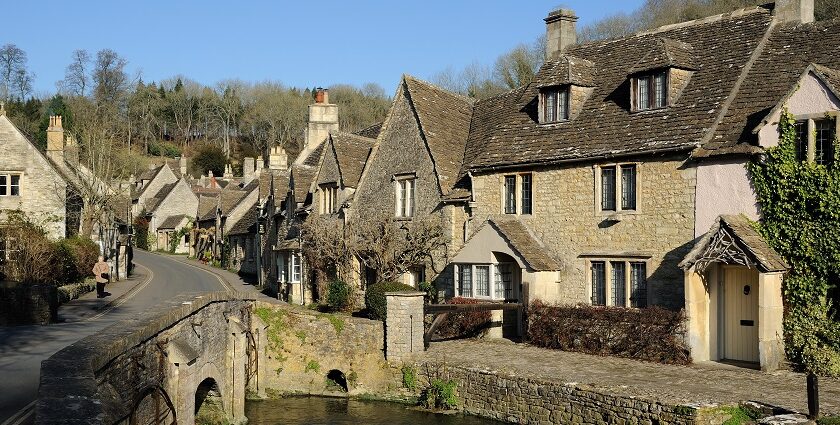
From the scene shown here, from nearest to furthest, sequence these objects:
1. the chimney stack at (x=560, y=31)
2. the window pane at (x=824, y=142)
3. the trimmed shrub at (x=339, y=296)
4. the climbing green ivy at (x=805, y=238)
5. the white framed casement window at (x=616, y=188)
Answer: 1. the climbing green ivy at (x=805, y=238)
2. the window pane at (x=824, y=142)
3. the white framed casement window at (x=616, y=188)
4. the chimney stack at (x=560, y=31)
5. the trimmed shrub at (x=339, y=296)

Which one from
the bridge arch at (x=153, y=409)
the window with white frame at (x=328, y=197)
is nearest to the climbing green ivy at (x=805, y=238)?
the bridge arch at (x=153, y=409)

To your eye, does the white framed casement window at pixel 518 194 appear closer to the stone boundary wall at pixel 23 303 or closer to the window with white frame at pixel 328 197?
the window with white frame at pixel 328 197

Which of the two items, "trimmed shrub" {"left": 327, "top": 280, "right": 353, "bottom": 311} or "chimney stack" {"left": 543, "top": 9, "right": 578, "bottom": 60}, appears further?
"trimmed shrub" {"left": 327, "top": 280, "right": 353, "bottom": 311}

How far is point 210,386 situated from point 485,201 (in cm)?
1167

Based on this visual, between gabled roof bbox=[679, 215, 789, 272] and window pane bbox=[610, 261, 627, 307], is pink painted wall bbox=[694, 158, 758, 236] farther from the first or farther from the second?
window pane bbox=[610, 261, 627, 307]

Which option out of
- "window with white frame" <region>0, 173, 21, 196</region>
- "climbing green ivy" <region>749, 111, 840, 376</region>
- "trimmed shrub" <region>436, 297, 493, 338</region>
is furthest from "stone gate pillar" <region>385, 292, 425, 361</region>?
"window with white frame" <region>0, 173, 21, 196</region>

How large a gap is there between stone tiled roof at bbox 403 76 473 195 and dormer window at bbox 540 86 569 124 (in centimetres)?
415

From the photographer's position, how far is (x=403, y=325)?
23234 millimetres

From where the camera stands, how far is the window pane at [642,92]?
24922mm

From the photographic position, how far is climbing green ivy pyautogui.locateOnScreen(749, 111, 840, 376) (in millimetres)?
19391

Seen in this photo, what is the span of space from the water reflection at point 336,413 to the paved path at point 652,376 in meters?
1.72

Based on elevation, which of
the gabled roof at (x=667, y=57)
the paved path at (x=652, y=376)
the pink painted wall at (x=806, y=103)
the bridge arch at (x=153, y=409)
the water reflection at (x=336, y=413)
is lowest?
the water reflection at (x=336, y=413)

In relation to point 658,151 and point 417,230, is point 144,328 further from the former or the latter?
point 417,230

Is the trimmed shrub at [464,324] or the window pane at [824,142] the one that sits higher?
the window pane at [824,142]
